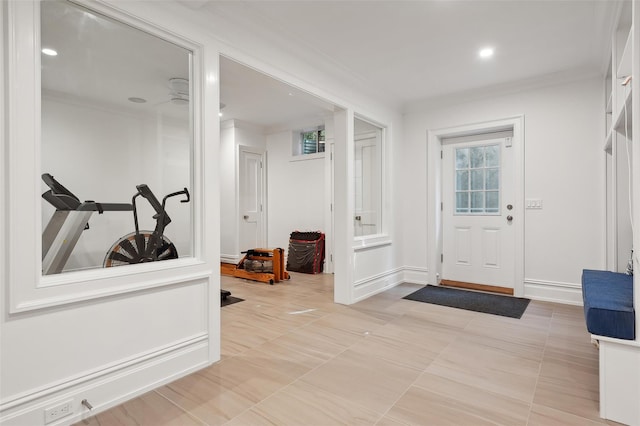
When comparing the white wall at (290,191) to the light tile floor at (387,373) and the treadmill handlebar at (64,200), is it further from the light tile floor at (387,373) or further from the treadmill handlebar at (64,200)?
the treadmill handlebar at (64,200)

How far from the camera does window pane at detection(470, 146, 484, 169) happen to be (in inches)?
180

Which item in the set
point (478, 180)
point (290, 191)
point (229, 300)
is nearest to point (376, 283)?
point (229, 300)

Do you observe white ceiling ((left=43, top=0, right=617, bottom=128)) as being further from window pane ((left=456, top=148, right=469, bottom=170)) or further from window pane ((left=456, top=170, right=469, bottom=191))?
window pane ((left=456, top=170, right=469, bottom=191))

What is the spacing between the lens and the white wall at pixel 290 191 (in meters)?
5.98

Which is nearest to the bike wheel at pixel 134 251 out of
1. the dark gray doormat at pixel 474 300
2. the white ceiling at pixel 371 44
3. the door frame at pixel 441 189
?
the white ceiling at pixel 371 44

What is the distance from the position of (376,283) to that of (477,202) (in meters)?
1.72

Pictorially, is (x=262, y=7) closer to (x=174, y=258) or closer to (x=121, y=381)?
(x=174, y=258)

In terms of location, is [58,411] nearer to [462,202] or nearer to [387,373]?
[387,373]

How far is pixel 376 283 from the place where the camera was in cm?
439

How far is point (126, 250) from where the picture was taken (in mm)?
2072

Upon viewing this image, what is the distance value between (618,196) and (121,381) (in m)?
4.26

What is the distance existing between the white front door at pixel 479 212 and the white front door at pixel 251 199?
330cm

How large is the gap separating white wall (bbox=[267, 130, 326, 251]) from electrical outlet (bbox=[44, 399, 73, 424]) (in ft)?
14.7

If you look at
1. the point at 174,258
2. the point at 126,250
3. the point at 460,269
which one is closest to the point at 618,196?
the point at 460,269
